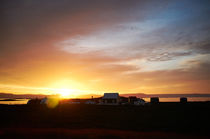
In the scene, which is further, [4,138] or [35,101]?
[35,101]

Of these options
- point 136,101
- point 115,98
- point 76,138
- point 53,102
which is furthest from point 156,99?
point 76,138

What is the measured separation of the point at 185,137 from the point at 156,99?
178ft

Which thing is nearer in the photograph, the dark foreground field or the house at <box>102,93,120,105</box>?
the dark foreground field

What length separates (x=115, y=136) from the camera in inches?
586

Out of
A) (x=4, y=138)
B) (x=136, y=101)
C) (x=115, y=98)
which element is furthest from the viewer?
(x=136, y=101)

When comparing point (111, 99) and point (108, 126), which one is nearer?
point (108, 126)

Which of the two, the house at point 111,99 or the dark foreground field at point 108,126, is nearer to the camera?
the dark foreground field at point 108,126

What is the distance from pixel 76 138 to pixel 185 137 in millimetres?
9892

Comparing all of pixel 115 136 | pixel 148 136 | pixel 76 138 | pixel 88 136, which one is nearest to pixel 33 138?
pixel 76 138

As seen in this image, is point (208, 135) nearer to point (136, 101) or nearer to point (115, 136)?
point (115, 136)

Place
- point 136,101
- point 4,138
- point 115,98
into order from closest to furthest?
point 4,138, point 115,98, point 136,101

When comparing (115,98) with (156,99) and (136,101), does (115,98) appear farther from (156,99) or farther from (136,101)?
(156,99)

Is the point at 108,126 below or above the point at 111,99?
below

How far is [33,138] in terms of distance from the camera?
14250mm
